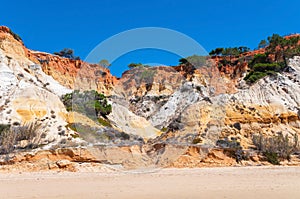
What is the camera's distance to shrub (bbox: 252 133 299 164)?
14234 mm

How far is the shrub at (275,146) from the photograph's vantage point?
46.7 ft

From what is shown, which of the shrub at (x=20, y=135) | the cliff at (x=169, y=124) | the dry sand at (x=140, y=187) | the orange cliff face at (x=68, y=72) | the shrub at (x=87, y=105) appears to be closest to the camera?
the dry sand at (x=140, y=187)

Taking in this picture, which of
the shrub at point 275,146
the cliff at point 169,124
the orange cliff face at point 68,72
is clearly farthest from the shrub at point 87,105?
the shrub at point 275,146

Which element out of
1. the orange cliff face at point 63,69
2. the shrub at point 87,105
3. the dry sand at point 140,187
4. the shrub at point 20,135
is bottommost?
the dry sand at point 140,187

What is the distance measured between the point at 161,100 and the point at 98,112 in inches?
588

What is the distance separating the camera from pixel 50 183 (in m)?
8.98

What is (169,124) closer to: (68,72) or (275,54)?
(275,54)

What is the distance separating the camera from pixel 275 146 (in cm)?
1460

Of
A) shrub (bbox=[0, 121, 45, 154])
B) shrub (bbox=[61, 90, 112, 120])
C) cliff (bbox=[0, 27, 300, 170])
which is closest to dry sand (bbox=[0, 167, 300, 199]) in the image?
cliff (bbox=[0, 27, 300, 170])

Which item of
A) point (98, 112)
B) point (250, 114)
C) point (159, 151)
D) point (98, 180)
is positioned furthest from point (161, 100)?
point (98, 180)

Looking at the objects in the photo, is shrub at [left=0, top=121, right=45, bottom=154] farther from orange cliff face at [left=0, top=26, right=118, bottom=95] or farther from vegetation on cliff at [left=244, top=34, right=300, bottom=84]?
vegetation on cliff at [left=244, top=34, right=300, bottom=84]

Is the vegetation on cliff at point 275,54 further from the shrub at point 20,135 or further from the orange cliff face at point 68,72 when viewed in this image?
the shrub at point 20,135

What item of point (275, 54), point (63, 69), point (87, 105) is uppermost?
point (275, 54)

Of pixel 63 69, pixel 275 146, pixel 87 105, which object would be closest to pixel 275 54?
pixel 275 146
